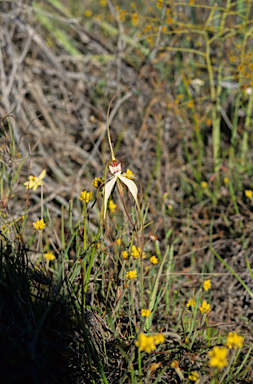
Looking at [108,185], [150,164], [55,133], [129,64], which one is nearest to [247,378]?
[108,185]

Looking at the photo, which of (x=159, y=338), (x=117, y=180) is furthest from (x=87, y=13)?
(x=159, y=338)

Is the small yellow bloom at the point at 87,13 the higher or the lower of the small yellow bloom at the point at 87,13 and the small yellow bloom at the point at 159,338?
the higher

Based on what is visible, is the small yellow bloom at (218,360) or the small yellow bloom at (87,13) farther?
the small yellow bloom at (87,13)

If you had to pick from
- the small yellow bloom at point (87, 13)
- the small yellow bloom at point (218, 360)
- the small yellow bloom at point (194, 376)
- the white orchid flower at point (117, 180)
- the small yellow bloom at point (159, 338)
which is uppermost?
the small yellow bloom at point (87, 13)

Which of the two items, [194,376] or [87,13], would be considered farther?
[87,13]

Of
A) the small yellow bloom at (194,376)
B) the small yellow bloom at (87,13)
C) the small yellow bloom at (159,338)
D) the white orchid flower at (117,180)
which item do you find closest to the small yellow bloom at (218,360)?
the small yellow bloom at (159,338)

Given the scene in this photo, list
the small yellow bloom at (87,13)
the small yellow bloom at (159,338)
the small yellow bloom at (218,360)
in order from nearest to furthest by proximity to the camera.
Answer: the small yellow bloom at (218,360) → the small yellow bloom at (159,338) → the small yellow bloom at (87,13)

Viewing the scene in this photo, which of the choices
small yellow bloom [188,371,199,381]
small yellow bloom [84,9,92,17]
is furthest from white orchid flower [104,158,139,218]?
small yellow bloom [84,9,92,17]

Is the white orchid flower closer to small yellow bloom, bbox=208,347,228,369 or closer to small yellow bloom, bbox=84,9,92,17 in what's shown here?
small yellow bloom, bbox=208,347,228,369

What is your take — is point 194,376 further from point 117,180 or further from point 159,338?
point 117,180

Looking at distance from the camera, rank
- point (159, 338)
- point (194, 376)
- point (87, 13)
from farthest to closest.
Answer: point (87, 13), point (194, 376), point (159, 338)

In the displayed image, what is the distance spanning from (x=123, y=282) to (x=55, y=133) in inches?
51.7

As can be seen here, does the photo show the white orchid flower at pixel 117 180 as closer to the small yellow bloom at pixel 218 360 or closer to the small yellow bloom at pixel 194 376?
the small yellow bloom at pixel 218 360

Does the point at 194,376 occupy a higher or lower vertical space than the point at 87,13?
lower
